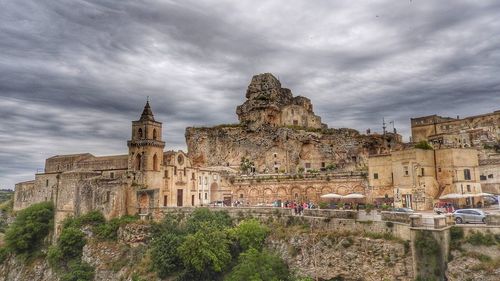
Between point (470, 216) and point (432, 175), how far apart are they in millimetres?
10790

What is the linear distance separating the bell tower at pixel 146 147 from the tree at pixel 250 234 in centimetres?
1502

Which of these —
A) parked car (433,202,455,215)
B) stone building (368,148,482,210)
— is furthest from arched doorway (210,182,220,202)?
parked car (433,202,455,215)

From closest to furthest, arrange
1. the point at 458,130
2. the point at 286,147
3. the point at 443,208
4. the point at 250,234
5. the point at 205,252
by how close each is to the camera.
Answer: the point at 443,208 → the point at 205,252 → the point at 250,234 → the point at 458,130 → the point at 286,147

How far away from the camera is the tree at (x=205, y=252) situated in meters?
31.7

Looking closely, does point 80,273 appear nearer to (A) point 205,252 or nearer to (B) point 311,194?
(A) point 205,252

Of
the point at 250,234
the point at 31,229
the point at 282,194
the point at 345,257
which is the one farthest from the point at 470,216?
the point at 31,229

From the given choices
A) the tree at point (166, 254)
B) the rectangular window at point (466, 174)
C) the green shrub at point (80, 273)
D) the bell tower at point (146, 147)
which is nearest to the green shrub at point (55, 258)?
the green shrub at point (80, 273)

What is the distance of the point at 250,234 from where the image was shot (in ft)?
108

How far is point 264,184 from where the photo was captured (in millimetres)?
50469

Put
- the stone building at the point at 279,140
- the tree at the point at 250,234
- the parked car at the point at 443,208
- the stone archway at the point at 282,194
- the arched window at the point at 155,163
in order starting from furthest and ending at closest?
the stone building at the point at 279,140, the stone archway at the point at 282,194, the arched window at the point at 155,163, the tree at the point at 250,234, the parked car at the point at 443,208

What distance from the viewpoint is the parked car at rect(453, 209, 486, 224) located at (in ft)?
78.7

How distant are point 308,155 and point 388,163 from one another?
21.1 m

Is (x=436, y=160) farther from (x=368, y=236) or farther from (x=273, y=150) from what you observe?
(x=273, y=150)

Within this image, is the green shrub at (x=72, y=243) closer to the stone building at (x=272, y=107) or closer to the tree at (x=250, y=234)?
the tree at (x=250, y=234)
